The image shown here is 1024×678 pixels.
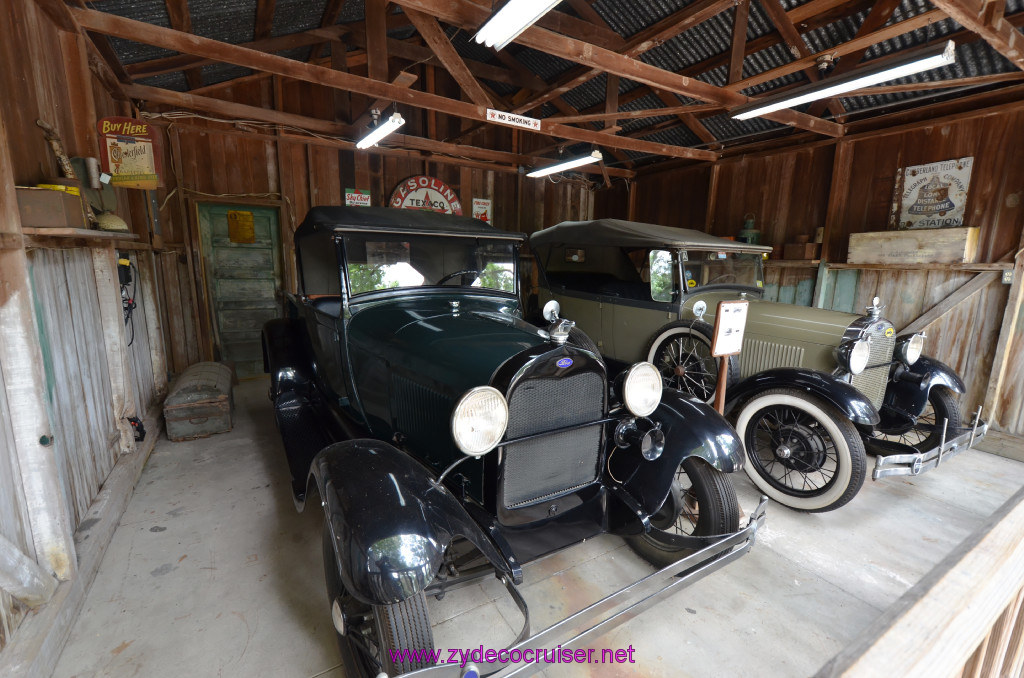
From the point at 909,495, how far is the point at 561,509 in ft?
9.41

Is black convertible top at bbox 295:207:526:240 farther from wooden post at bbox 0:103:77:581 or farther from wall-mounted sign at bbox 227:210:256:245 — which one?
wall-mounted sign at bbox 227:210:256:245

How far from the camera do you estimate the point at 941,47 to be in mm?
2867

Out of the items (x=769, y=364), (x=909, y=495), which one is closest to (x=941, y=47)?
(x=769, y=364)

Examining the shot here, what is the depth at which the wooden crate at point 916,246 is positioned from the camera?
14.4ft

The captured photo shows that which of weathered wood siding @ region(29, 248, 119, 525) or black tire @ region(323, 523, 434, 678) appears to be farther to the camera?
weathered wood siding @ region(29, 248, 119, 525)

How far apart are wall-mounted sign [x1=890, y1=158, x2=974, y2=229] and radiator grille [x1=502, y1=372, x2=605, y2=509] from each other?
513 centimetres

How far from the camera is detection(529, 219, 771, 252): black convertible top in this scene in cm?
422

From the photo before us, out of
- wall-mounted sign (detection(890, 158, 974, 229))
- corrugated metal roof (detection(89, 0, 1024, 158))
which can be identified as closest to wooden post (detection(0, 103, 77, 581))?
corrugated metal roof (detection(89, 0, 1024, 158))

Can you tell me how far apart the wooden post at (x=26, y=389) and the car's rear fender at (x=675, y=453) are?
2.43 metres

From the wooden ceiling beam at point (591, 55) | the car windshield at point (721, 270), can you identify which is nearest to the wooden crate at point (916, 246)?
the car windshield at point (721, 270)

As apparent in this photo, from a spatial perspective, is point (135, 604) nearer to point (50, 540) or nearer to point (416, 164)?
point (50, 540)

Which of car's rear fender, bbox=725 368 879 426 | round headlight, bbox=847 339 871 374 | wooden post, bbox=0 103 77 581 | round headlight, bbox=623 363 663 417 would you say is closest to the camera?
wooden post, bbox=0 103 77 581

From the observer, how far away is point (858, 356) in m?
3.20

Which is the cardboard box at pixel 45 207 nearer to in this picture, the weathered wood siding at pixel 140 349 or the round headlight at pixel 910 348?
the weathered wood siding at pixel 140 349
